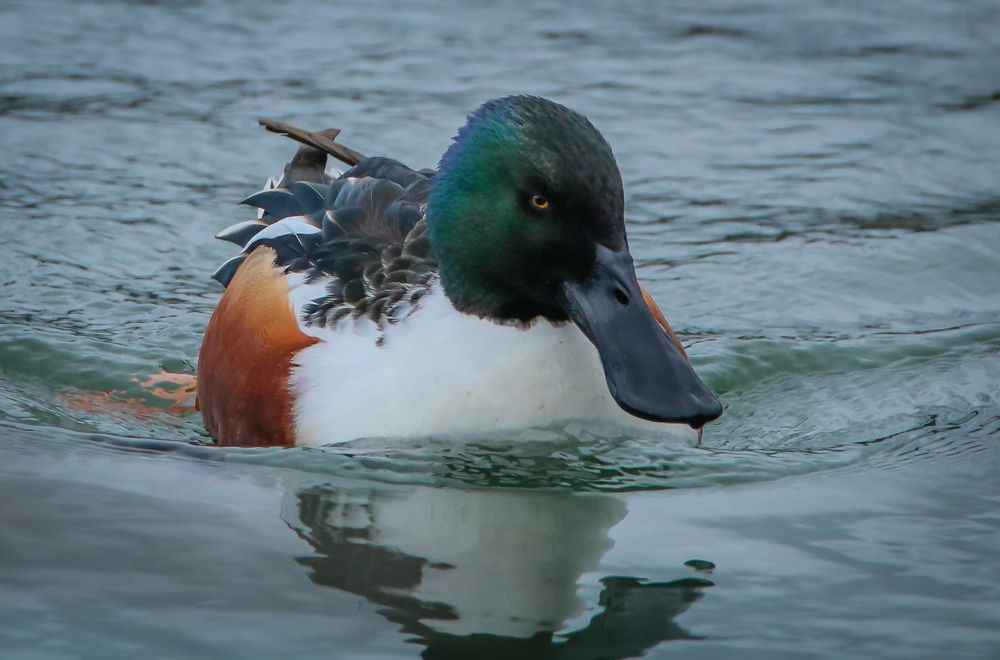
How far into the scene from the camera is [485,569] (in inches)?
143

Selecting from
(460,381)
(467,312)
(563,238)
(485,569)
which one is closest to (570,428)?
(460,381)

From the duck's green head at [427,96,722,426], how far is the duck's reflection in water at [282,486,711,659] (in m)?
0.40

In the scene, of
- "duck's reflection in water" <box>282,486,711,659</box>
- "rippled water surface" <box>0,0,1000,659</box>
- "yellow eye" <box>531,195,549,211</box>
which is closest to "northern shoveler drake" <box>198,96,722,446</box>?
"yellow eye" <box>531,195,549,211</box>

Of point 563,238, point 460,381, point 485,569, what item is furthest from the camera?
point 460,381

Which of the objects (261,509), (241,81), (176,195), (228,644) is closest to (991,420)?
(261,509)

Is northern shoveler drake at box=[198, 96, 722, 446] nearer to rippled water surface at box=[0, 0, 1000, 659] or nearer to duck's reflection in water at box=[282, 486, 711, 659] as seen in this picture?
rippled water surface at box=[0, 0, 1000, 659]

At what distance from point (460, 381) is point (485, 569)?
3.11 ft

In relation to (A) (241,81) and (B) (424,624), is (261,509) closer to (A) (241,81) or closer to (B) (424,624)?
(B) (424,624)

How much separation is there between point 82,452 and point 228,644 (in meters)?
1.47

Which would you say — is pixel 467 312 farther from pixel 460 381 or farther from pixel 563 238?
pixel 563 238

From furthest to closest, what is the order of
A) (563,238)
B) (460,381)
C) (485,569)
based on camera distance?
(460,381), (563,238), (485,569)

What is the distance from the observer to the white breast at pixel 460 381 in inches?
176

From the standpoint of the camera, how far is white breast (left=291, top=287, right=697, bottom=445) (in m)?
4.47

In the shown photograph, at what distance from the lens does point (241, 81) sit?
9.42 meters
